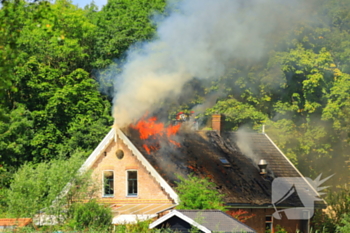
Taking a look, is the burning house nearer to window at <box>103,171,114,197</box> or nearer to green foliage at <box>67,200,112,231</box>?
window at <box>103,171,114,197</box>

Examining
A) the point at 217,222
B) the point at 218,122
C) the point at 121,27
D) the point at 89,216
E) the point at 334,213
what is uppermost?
the point at 121,27

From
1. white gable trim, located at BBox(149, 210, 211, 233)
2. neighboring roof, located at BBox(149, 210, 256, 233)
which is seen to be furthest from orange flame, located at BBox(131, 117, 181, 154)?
neighboring roof, located at BBox(149, 210, 256, 233)

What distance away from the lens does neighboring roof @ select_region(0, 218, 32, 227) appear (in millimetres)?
25969

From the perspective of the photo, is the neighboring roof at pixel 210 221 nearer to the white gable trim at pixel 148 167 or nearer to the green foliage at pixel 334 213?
the white gable trim at pixel 148 167

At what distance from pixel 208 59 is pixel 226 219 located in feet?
58.8

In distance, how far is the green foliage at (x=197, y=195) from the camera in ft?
96.9

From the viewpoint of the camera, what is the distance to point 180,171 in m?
32.8

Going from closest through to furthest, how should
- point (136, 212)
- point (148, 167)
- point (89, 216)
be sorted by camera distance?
1. point (89, 216)
2. point (136, 212)
3. point (148, 167)

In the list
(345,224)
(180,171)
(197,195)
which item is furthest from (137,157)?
(345,224)

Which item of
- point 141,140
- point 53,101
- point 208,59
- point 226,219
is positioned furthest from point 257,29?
point 226,219

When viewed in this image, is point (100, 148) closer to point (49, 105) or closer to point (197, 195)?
point (197, 195)

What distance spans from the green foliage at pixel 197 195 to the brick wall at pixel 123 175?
1307 mm

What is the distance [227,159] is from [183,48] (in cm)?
677

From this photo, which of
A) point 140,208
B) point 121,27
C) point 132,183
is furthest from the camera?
point 121,27
